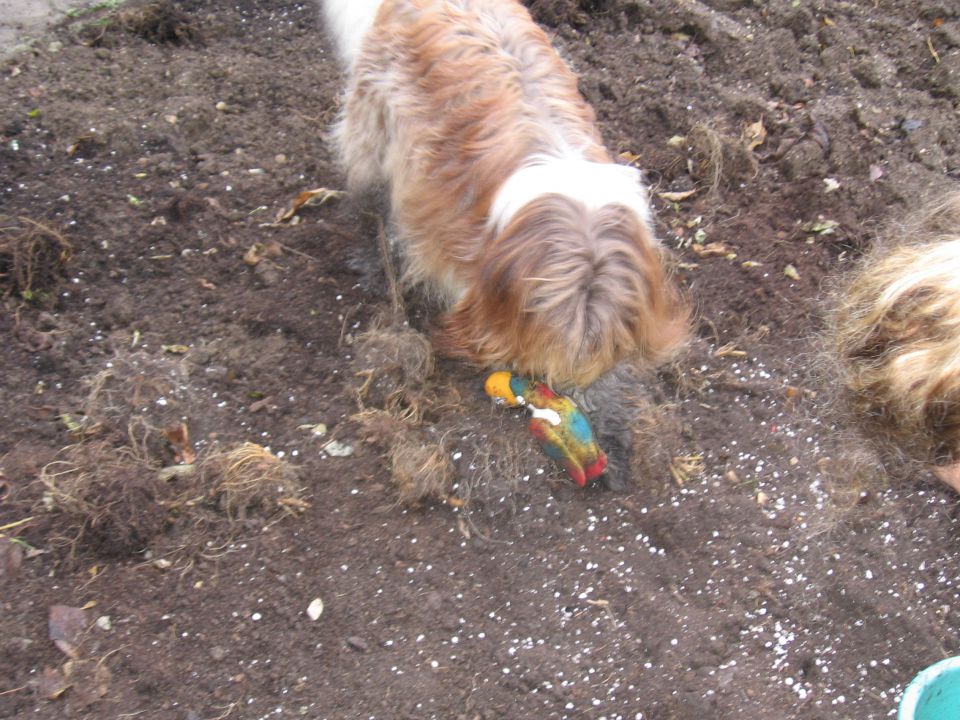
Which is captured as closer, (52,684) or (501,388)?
(52,684)

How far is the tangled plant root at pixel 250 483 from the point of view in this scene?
2.73 meters

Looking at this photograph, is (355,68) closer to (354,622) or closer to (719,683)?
(354,622)

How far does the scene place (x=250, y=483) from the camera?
2.74 metres

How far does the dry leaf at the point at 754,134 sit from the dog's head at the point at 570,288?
1773 mm

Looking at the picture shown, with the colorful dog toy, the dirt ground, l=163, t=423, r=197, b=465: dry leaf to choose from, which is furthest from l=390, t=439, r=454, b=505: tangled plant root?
l=163, t=423, r=197, b=465: dry leaf

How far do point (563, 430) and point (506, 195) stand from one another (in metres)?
0.85

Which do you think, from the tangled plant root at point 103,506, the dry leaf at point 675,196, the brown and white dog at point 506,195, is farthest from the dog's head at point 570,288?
the dry leaf at point 675,196

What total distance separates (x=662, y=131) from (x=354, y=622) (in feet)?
9.48

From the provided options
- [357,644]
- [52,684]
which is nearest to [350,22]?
[357,644]

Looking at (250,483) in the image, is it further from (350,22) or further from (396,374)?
(350,22)

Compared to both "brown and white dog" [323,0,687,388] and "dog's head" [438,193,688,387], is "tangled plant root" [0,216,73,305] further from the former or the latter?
"dog's head" [438,193,688,387]

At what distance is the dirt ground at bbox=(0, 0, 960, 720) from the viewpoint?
2.49 m

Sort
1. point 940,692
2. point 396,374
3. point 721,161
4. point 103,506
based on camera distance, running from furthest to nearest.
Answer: point 721,161 → point 396,374 → point 103,506 → point 940,692

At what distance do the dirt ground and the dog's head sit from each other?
56cm
